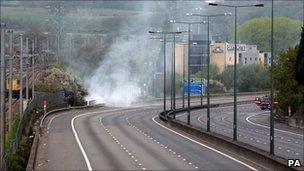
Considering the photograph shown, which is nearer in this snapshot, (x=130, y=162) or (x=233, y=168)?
(x=233, y=168)

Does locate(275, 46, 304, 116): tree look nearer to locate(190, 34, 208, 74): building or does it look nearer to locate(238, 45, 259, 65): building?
locate(190, 34, 208, 74): building

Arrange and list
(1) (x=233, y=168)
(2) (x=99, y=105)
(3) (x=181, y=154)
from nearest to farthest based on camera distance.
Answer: (1) (x=233, y=168), (3) (x=181, y=154), (2) (x=99, y=105)

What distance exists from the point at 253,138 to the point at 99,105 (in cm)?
6454

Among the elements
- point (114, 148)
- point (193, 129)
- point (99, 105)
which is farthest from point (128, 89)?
point (114, 148)

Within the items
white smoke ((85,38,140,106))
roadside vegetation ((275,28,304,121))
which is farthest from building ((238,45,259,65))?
roadside vegetation ((275,28,304,121))

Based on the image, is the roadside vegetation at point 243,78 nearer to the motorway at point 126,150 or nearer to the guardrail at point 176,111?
the guardrail at point 176,111

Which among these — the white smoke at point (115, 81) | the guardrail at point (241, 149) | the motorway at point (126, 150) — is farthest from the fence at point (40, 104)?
the white smoke at point (115, 81)

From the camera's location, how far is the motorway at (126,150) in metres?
38.8

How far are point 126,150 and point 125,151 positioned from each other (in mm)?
751

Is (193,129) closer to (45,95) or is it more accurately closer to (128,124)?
(128,124)

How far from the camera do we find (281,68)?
92.9 m

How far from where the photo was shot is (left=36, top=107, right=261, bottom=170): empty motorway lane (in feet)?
127

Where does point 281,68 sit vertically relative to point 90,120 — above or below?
above

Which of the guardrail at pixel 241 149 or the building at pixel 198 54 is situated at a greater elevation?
the building at pixel 198 54
